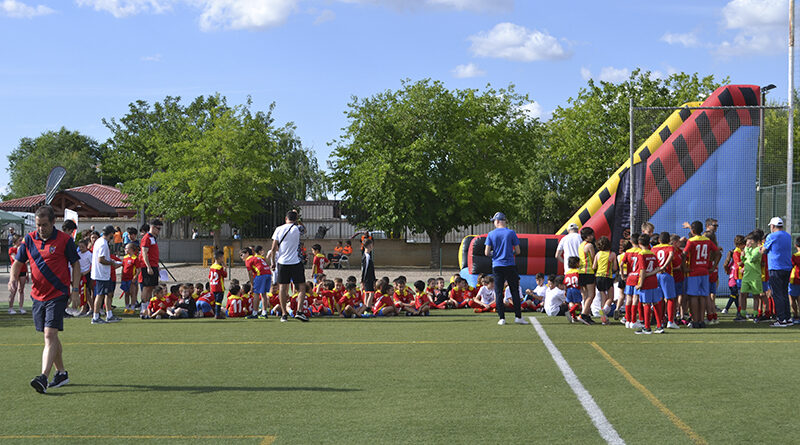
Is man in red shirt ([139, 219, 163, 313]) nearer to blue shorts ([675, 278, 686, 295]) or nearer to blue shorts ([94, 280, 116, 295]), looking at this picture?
blue shorts ([94, 280, 116, 295])

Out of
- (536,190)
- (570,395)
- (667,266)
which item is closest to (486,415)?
(570,395)

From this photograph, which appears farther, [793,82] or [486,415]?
[793,82]

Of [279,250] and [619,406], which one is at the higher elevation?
[279,250]

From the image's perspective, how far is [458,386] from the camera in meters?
7.68

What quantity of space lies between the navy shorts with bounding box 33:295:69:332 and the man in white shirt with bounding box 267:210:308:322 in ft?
21.0

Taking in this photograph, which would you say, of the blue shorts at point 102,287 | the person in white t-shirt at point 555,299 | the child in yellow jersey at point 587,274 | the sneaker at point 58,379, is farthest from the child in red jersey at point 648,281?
the blue shorts at point 102,287

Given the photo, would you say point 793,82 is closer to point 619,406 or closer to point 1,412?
point 619,406

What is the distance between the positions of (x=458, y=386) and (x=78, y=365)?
4.39 metres

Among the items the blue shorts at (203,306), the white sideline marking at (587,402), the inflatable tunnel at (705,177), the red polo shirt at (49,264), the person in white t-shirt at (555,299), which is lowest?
the white sideline marking at (587,402)

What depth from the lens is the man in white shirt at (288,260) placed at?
14.1 meters

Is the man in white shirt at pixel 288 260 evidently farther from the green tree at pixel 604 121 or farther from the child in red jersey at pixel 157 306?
the green tree at pixel 604 121

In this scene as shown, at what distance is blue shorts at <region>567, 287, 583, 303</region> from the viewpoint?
45.5ft

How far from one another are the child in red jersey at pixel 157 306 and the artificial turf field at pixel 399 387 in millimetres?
2566

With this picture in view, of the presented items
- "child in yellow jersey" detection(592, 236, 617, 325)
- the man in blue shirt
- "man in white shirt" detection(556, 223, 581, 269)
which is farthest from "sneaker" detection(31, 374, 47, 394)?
"man in white shirt" detection(556, 223, 581, 269)
